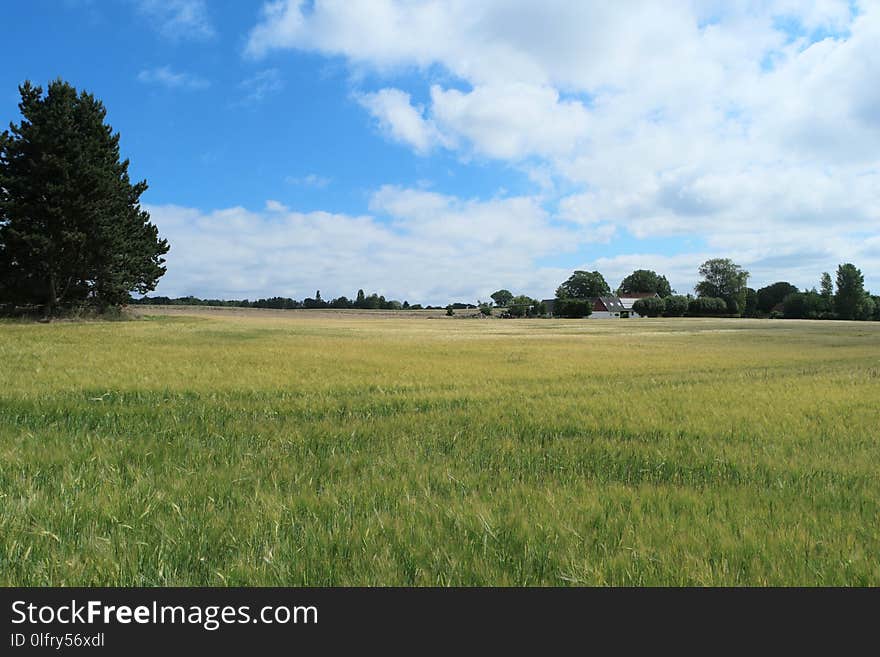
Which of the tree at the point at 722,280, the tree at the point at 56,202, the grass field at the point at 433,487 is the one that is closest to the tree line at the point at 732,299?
the tree at the point at 722,280

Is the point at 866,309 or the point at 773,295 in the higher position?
the point at 773,295

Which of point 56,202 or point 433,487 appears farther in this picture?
point 56,202

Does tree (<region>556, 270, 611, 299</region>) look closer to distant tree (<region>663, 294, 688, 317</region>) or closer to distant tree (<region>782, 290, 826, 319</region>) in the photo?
distant tree (<region>663, 294, 688, 317</region>)

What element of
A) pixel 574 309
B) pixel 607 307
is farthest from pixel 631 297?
pixel 574 309

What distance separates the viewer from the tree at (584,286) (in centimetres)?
17775

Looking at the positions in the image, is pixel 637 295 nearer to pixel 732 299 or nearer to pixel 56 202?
pixel 732 299

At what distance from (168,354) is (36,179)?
37.7 meters

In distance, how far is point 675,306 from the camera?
132 m

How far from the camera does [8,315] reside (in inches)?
1880

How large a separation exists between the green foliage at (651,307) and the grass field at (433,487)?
13399 centimetres

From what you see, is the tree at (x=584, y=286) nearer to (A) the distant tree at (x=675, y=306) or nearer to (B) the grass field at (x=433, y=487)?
(A) the distant tree at (x=675, y=306)

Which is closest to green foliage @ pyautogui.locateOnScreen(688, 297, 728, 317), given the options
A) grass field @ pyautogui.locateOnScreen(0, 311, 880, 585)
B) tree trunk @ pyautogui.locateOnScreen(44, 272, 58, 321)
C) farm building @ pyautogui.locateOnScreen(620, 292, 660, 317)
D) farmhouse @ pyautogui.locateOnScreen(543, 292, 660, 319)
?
farmhouse @ pyautogui.locateOnScreen(543, 292, 660, 319)

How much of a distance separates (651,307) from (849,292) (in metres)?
46.5
